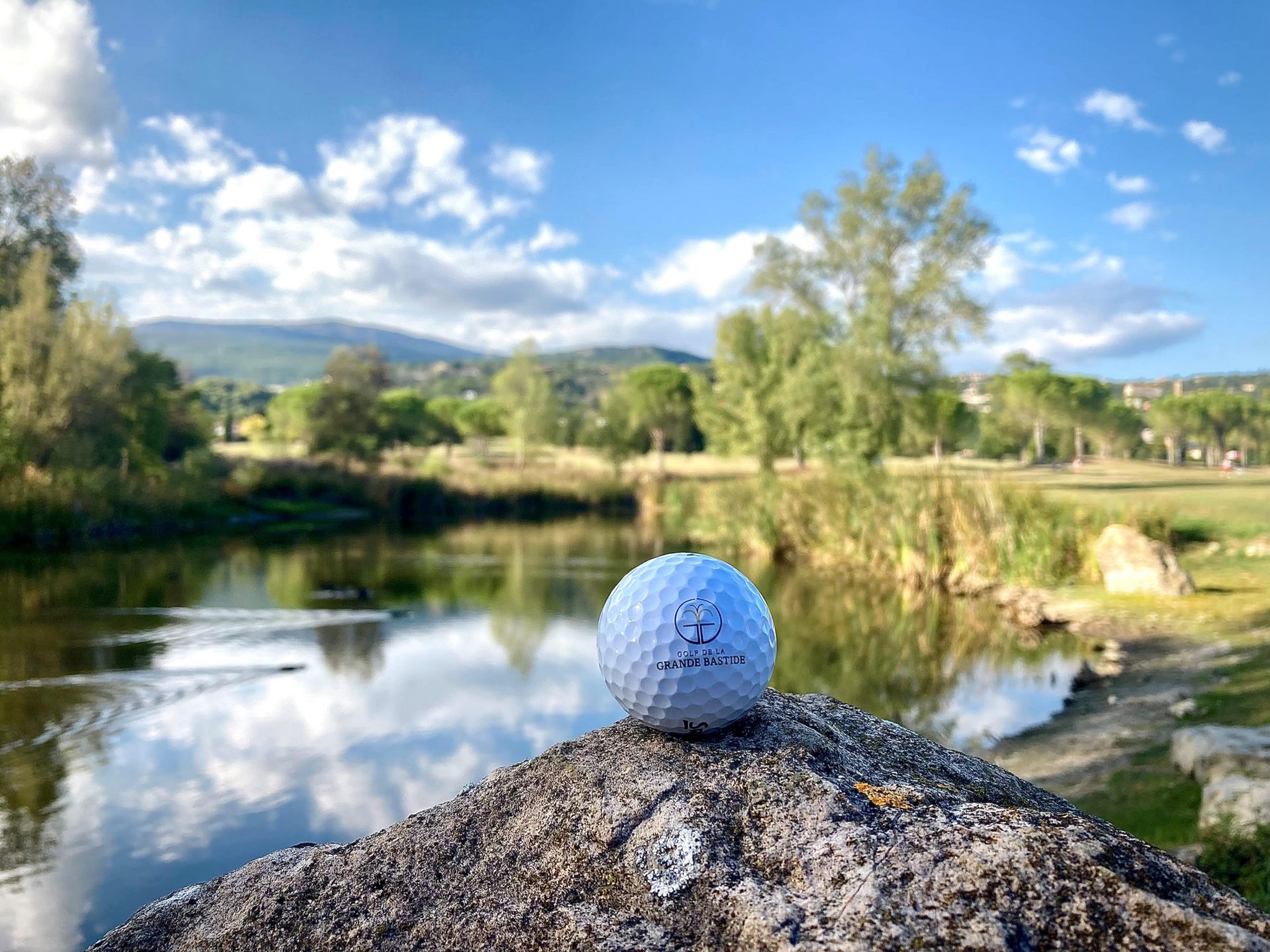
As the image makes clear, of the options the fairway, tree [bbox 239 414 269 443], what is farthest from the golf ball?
tree [bbox 239 414 269 443]

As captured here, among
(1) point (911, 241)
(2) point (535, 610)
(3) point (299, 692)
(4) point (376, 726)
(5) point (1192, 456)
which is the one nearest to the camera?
(4) point (376, 726)

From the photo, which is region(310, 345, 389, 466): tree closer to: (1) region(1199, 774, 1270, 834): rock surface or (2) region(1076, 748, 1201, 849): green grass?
(2) region(1076, 748, 1201, 849): green grass

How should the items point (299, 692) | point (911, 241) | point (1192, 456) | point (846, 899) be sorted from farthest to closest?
1. point (1192, 456)
2. point (911, 241)
3. point (299, 692)
4. point (846, 899)

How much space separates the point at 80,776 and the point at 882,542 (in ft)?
60.3

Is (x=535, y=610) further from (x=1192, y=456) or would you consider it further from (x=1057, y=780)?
(x=1192, y=456)

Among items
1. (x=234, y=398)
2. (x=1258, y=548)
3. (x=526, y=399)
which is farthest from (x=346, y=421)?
(x=234, y=398)

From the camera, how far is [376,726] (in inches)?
385

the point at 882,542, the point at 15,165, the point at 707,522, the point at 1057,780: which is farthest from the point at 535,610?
the point at 15,165

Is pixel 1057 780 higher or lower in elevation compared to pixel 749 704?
lower

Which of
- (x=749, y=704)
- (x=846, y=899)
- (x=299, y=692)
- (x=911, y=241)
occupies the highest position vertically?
(x=911, y=241)

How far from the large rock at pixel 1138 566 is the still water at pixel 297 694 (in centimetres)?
255

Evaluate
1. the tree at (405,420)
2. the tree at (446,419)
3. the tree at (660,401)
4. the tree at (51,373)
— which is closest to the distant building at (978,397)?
the tree at (660,401)

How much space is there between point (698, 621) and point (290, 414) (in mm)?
99323

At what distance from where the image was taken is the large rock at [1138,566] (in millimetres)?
15570
